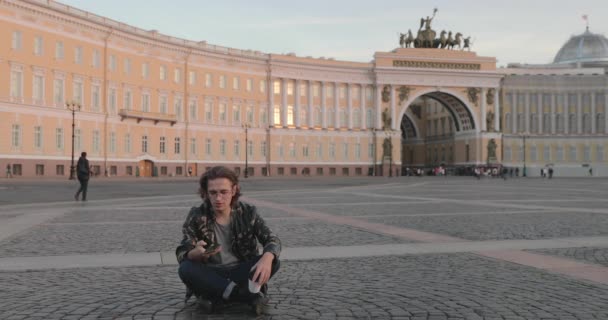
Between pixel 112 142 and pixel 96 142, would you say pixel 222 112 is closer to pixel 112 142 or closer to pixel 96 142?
pixel 112 142

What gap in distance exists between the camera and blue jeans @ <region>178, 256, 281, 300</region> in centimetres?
605

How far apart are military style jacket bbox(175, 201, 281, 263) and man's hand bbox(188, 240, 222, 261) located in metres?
0.11

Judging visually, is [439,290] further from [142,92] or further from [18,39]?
[142,92]

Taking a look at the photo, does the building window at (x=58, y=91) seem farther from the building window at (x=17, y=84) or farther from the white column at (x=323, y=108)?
the white column at (x=323, y=108)

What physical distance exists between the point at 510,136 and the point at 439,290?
91.1m

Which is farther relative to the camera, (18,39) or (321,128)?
(321,128)

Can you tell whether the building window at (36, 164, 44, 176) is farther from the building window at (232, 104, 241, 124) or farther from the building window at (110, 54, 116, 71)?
the building window at (232, 104, 241, 124)

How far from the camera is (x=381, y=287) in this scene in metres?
7.42

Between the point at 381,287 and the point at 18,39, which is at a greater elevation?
the point at 18,39

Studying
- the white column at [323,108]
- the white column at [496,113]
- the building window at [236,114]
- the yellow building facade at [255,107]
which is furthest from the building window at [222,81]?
the white column at [496,113]

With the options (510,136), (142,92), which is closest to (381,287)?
(142,92)

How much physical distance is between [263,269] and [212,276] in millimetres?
605

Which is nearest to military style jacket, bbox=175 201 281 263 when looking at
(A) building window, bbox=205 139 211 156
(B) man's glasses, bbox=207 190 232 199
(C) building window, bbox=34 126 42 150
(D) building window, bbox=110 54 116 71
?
(B) man's glasses, bbox=207 190 232 199

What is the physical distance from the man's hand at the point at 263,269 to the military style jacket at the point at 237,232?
0.12 metres
